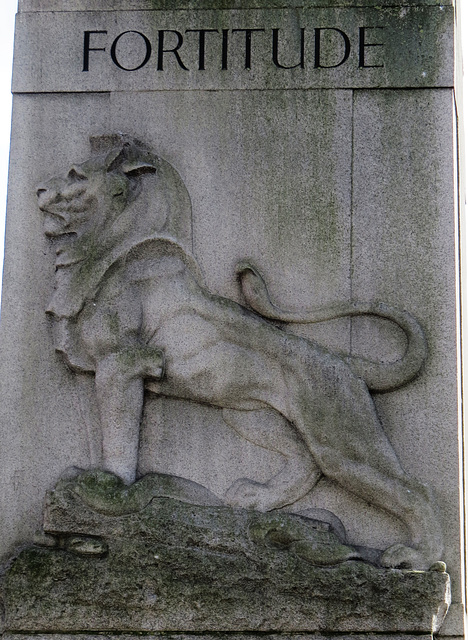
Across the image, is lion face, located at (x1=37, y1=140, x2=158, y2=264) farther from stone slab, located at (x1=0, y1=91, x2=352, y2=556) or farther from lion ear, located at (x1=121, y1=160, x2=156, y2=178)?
stone slab, located at (x1=0, y1=91, x2=352, y2=556)

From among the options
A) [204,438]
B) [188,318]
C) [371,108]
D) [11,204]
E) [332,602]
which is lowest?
[332,602]

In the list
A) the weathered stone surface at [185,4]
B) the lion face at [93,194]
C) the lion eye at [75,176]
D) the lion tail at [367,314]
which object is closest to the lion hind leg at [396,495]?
the lion tail at [367,314]

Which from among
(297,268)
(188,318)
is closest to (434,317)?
(297,268)

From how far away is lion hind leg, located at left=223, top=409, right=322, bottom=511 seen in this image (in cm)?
923

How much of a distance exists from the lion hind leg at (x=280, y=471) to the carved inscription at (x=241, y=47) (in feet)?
8.19

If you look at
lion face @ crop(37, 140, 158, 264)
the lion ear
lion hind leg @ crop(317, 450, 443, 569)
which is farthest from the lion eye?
lion hind leg @ crop(317, 450, 443, 569)

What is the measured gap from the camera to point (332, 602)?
883 centimetres

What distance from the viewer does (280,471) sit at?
932 cm

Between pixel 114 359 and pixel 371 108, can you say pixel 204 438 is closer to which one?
pixel 114 359

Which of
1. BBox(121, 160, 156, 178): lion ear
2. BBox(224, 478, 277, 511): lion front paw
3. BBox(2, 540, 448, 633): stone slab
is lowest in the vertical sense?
BBox(2, 540, 448, 633): stone slab

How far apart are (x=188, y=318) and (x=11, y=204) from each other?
1.55m

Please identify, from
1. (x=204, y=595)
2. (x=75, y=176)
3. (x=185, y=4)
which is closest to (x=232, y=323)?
(x=75, y=176)

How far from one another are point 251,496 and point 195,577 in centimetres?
66

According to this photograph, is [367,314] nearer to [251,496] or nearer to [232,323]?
[232,323]
